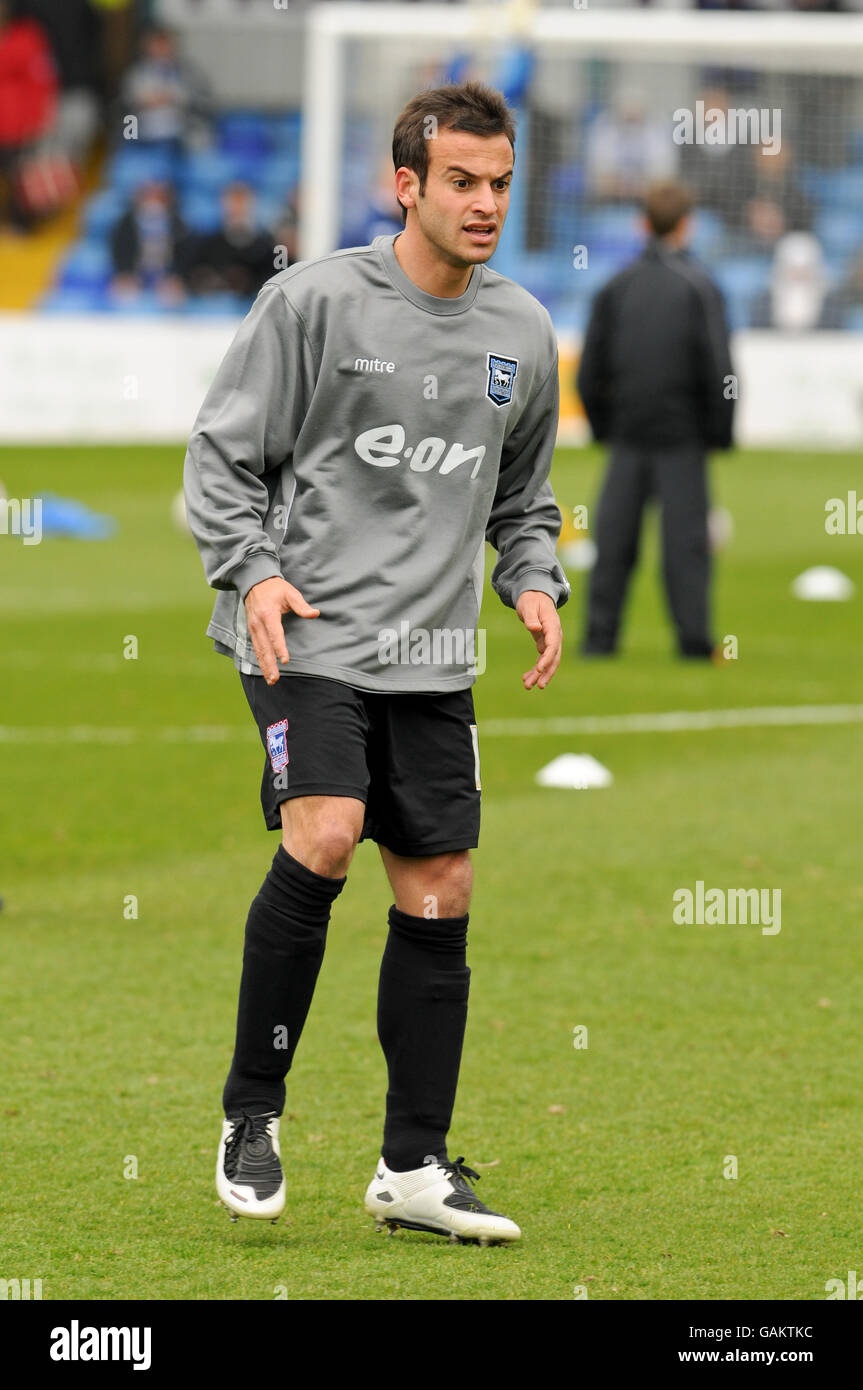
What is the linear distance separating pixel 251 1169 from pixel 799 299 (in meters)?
23.0

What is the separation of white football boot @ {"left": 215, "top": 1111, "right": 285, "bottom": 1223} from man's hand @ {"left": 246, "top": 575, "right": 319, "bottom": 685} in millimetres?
811

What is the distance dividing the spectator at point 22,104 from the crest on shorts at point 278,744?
1145 inches

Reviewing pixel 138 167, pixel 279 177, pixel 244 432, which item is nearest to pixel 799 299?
pixel 279 177

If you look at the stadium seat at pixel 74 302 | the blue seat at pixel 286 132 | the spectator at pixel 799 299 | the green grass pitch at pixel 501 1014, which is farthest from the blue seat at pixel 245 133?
the green grass pitch at pixel 501 1014

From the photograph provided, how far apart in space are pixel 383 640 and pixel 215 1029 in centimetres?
182

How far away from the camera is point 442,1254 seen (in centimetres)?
411

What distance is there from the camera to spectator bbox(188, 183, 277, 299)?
27469 millimetres

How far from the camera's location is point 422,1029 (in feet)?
14.1

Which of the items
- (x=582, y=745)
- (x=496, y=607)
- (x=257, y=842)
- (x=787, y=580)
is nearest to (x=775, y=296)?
(x=787, y=580)

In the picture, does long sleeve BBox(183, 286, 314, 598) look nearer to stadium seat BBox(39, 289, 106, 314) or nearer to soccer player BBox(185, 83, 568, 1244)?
soccer player BBox(185, 83, 568, 1244)

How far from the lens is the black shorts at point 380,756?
4.07 meters

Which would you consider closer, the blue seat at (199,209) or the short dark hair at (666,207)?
the short dark hair at (666,207)

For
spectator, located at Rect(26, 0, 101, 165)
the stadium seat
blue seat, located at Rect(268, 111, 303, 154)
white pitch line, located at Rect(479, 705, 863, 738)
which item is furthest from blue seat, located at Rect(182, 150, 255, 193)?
white pitch line, located at Rect(479, 705, 863, 738)

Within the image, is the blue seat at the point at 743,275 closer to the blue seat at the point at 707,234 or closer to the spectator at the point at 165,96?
the blue seat at the point at 707,234
